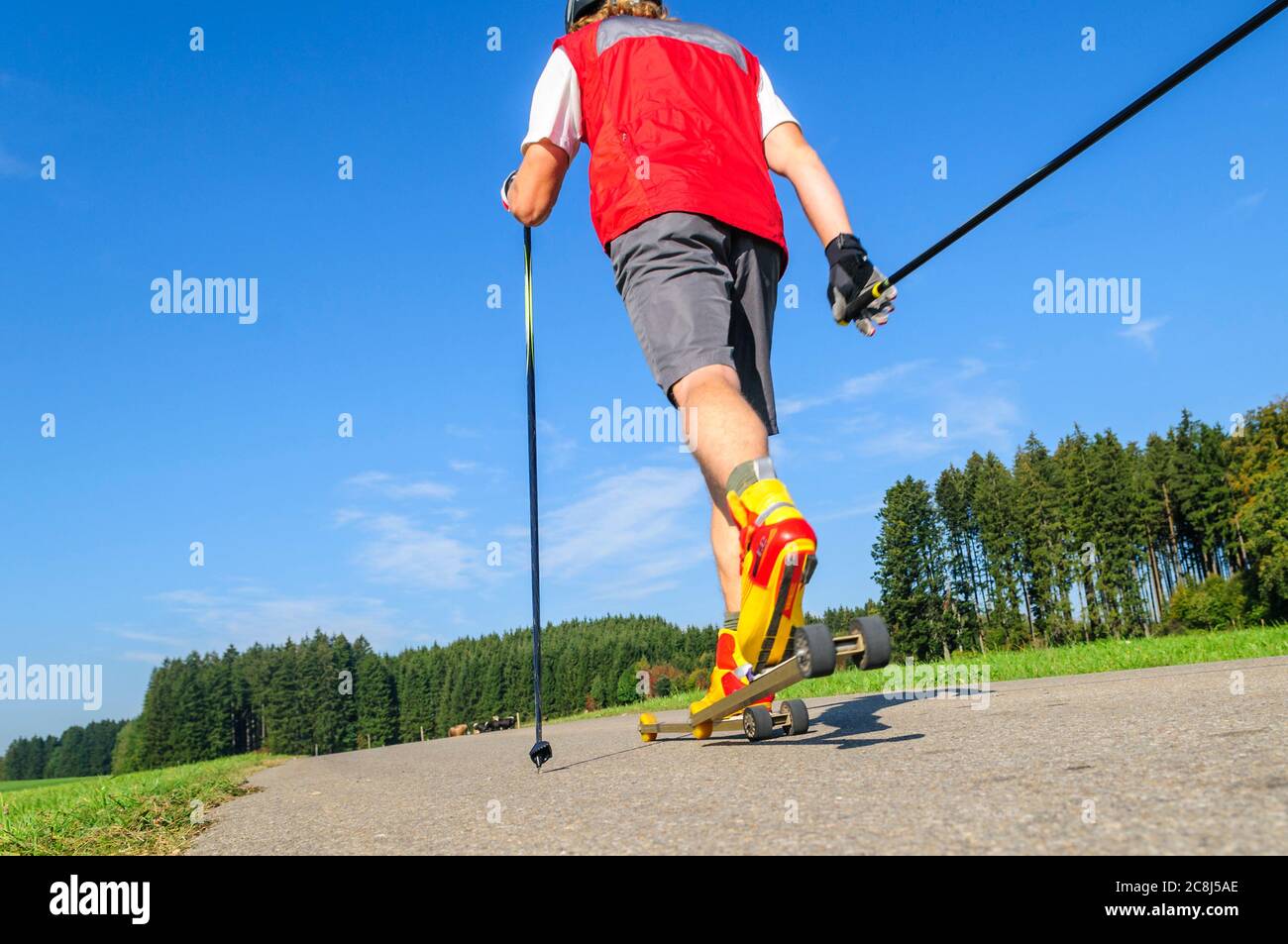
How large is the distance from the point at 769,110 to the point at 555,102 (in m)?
0.93

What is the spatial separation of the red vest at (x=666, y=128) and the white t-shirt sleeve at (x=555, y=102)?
1.3 inches

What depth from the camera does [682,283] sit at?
277 cm

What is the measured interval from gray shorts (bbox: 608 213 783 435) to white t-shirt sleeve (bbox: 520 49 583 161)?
0.64 metres

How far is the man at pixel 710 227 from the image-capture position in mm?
2447

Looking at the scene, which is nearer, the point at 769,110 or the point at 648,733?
the point at 769,110

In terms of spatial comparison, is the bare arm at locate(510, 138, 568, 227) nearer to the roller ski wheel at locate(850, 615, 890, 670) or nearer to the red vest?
the red vest

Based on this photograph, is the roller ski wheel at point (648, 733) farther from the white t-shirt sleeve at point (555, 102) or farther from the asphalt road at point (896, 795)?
the white t-shirt sleeve at point (555, 102)

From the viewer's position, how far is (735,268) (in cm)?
312

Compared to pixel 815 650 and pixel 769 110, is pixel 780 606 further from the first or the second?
pixel 769 110

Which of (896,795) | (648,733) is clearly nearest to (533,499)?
(648,733)

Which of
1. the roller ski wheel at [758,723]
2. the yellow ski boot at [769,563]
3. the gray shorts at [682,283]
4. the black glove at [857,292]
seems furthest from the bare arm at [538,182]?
the roller ski wheel at [758,723]
